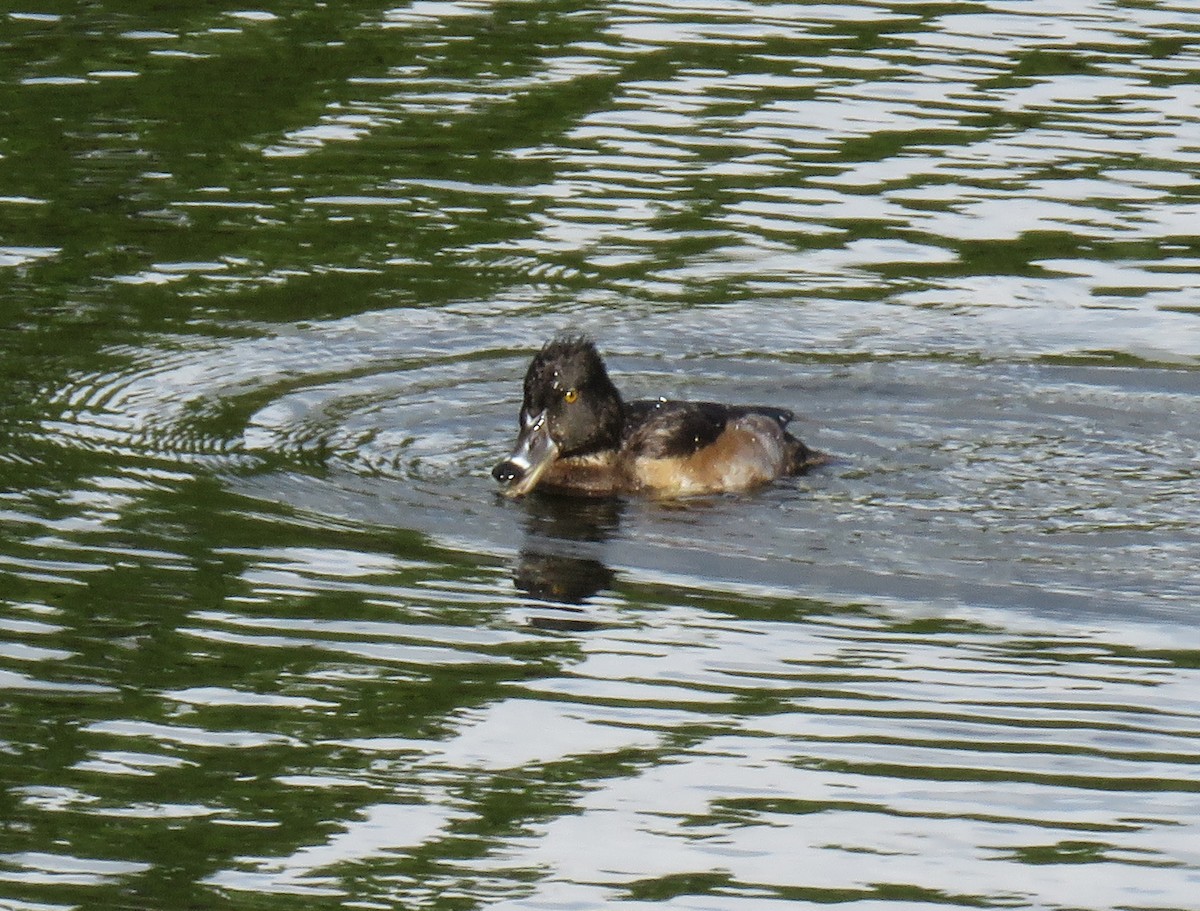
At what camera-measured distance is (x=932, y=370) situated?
12.4 m

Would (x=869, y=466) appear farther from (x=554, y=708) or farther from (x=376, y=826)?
(x=376, y=826)

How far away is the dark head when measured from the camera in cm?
1105

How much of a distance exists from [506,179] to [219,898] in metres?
9.34

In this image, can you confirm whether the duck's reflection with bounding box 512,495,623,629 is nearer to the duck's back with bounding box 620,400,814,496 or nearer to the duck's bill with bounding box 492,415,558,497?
the duck's bill with bounding box 492,415,558,497

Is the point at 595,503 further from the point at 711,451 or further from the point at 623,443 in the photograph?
the point at 711,451

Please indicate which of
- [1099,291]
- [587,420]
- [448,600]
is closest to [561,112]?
[1099,291]

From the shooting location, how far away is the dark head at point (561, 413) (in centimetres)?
1105

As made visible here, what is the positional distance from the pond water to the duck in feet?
0.73

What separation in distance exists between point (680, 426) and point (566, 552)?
1.36 meters

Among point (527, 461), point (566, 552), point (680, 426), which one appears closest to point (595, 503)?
point (527, 461)

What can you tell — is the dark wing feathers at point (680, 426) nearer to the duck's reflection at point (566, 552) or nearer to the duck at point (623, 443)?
the duck at point (623, 443)

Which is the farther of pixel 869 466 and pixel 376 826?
pixel 869 466

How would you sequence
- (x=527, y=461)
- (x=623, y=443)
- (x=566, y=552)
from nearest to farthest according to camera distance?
(x=566, y=552)
(x=527, y=461)
(x=623, y=443)

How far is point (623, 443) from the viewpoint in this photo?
37.6 ft
